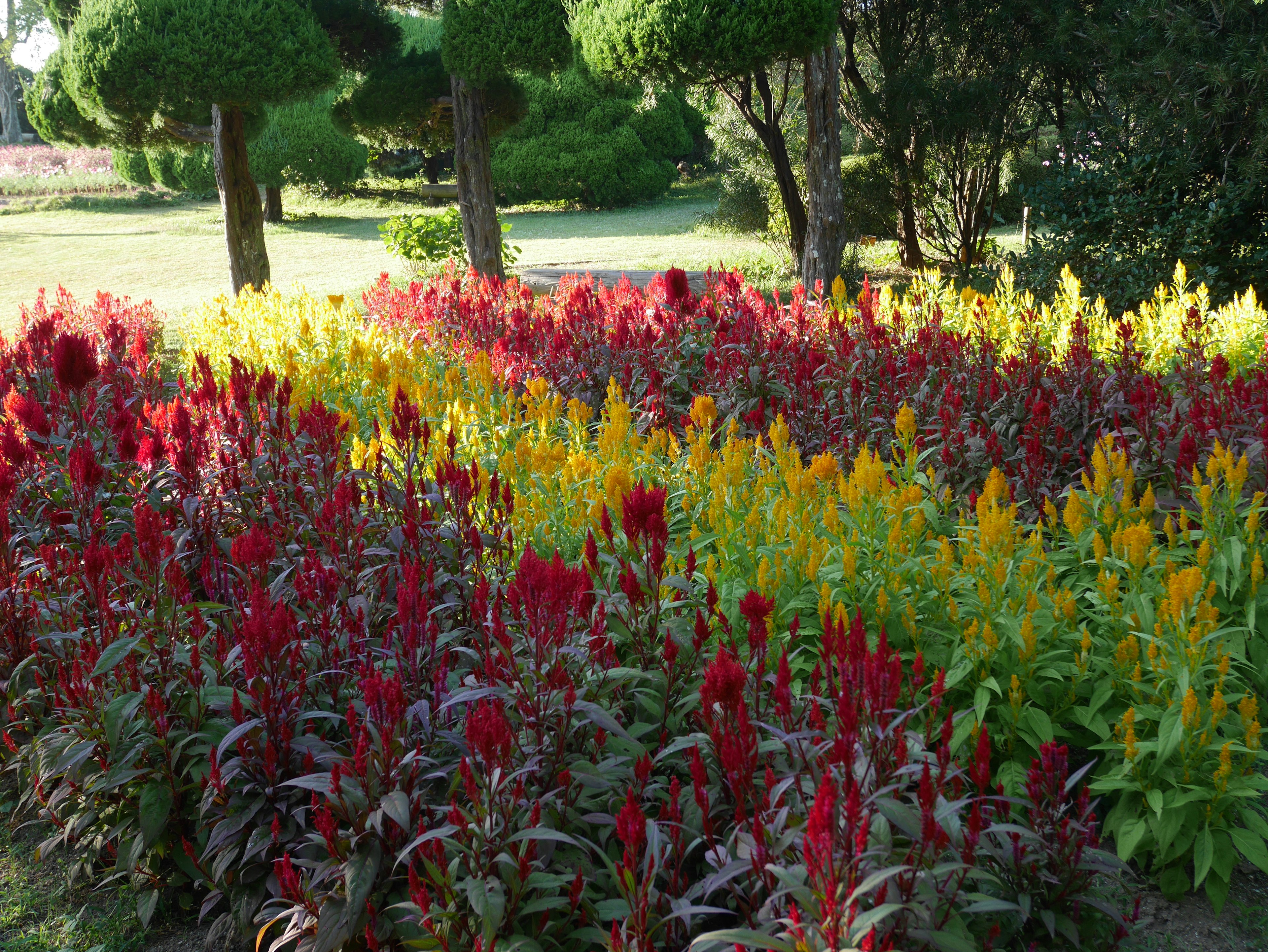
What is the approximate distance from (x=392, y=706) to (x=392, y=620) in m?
1.05

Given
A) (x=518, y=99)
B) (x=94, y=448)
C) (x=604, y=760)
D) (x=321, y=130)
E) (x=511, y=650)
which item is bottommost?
(x=604, y=760)

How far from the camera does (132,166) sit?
26359 mm

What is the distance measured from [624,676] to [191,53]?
866cm

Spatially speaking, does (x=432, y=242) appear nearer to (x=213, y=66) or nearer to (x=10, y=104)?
(x=213, y=66)

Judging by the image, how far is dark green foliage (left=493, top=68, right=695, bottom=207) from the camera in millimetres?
25344

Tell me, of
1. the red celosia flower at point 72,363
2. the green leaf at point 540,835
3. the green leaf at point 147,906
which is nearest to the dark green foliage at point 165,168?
the red celosia flower at point 72,363

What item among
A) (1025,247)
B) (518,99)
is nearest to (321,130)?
(518,99)

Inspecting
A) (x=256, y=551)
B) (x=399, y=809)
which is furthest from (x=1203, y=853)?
(x=256, y=551)

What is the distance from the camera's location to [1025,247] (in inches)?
373

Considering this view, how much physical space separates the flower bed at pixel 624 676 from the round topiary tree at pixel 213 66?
235 inches

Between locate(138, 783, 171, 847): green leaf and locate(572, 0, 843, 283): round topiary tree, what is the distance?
7.05 meters

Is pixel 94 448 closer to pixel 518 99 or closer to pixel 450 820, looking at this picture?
pixel 450 820

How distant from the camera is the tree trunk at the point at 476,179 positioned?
33.6 feet

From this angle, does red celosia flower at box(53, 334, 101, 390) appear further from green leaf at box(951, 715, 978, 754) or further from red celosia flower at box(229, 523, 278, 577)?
green leaf at box(951, 715, 978, 754)
